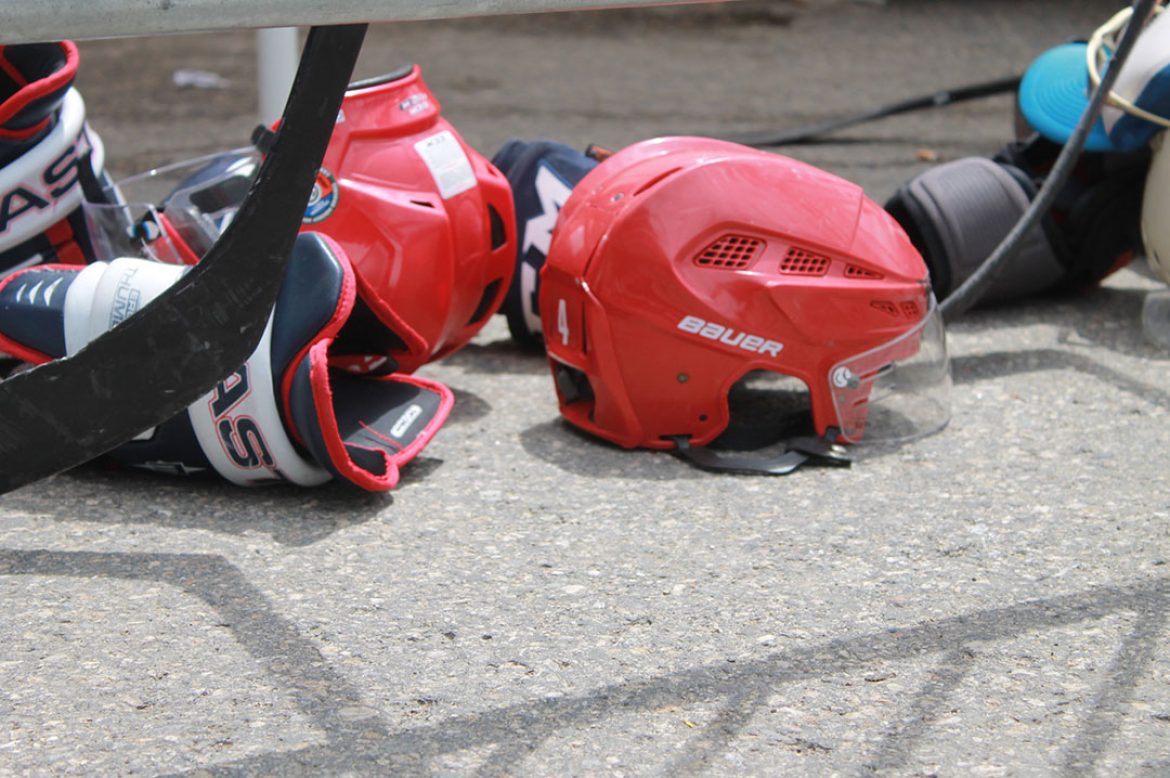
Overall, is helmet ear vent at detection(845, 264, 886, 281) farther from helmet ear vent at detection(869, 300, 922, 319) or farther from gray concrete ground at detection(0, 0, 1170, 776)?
gray concrete ground at detection(0, 0, 1170, 776)

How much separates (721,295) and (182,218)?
1.08 m

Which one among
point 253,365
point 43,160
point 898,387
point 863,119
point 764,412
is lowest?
point 764,412

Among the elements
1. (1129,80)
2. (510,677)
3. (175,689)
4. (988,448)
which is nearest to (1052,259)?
(1129,80)

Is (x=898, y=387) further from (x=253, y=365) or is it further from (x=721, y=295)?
(x=253, y=365)

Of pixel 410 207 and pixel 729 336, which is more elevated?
pixel 410 207

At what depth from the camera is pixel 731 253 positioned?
2.42 m

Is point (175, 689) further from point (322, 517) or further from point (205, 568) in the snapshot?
point (322, 517)

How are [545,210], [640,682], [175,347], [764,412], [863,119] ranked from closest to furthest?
[175,347] < [640,682] < [764,412] < [545,210] < [863,119]

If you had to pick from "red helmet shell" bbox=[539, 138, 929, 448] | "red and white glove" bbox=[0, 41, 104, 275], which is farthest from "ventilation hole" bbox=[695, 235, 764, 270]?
"red and white glove" bbox=[0, 41, 104, 275]

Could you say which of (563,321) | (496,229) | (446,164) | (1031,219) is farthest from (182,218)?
(1031,219)

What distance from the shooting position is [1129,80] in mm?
2977

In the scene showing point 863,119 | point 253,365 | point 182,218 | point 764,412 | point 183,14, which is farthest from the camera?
point 863,119

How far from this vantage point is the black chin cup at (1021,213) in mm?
3127

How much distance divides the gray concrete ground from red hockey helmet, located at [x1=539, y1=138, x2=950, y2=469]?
0.47 ft
